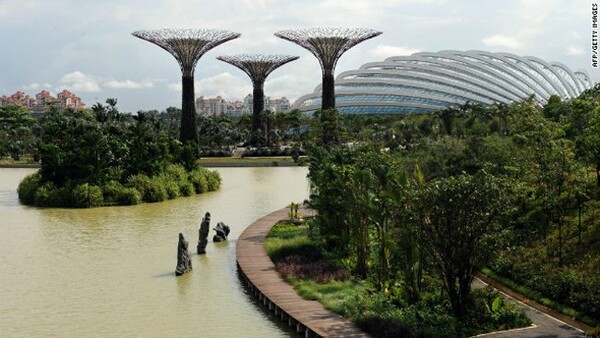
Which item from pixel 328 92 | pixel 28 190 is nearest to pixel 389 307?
pixel 28 190

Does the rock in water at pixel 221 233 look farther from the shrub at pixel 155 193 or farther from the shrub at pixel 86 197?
the shrub at pixel 155 193

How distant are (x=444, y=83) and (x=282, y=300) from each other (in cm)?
9297

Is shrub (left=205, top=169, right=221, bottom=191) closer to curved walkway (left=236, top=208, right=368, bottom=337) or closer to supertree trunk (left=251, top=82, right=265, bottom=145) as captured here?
curved walkway (left=236, top=208, right=368, bottom=337)

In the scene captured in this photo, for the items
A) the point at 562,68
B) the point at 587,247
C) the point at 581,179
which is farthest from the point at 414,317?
the point at 562,68

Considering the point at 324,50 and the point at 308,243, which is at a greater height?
the point at 324,50

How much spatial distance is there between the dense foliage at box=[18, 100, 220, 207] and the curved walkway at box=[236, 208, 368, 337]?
1675 centimetres

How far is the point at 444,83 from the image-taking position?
354 feet

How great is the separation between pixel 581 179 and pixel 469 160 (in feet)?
40.5

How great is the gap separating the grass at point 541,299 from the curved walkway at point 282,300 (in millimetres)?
4783

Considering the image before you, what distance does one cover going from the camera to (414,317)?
16188mm

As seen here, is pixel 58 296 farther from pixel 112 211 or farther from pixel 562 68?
pixel 562 68

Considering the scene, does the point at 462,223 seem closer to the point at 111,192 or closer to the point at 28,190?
the point at 111,192

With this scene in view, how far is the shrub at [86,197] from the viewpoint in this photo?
132 ft

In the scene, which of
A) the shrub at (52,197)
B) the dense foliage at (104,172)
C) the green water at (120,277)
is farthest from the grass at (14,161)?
the green water at (120,277)
